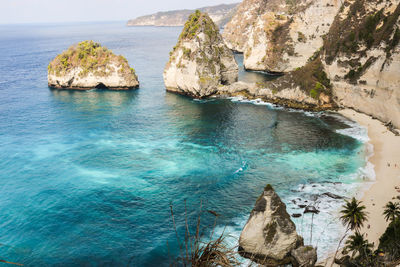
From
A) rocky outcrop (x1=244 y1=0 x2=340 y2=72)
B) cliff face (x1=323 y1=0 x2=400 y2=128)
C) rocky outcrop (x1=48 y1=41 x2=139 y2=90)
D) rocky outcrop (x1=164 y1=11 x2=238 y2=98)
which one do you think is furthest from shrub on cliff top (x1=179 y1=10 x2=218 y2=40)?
rocky outcrop (x1=244 y1=0 x2=340 y2=72)

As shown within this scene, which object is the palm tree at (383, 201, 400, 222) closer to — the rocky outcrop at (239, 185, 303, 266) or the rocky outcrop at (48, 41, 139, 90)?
the rocky outcrop at (239, 185, 303, 266)

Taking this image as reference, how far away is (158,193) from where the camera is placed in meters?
46.7

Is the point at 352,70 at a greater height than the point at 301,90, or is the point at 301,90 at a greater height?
the point at 352,70

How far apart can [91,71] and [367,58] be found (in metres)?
86.9

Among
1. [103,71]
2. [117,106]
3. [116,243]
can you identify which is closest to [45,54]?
[103,71]

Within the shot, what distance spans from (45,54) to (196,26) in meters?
125

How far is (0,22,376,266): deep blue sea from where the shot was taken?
123ft

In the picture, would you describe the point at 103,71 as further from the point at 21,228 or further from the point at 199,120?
the point at 21,228

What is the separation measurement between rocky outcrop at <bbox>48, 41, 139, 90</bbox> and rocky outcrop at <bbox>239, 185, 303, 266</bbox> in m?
86.5

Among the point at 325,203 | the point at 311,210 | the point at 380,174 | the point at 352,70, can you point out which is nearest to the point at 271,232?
the point at 311,210

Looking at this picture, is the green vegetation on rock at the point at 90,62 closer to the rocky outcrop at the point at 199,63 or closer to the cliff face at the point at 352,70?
the rocky outcrop at the point at 199,63

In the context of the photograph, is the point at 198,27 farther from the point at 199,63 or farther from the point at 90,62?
the point at 90,62

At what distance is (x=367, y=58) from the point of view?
73.2 meters

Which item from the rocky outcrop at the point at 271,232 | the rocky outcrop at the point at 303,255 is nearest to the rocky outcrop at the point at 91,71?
the rocky outcrop at the point at 271,232
